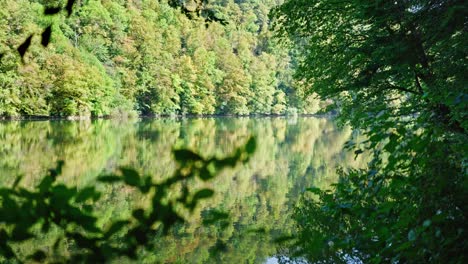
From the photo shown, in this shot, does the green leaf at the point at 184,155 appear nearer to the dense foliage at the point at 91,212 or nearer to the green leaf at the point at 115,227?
the dense foliage at the point at 91,212

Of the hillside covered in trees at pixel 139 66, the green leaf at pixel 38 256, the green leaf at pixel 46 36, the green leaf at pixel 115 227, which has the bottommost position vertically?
the green leaf at pixel 38 256

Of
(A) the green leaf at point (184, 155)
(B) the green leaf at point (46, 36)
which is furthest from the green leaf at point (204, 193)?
(B) the green leaf at point (46, 36)

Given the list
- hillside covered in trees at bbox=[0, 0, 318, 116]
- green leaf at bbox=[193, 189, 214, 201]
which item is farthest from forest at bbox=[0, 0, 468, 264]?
hillside covered in trees at bbox=[0, 0, 318, 116]

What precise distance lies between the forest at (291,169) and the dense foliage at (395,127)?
17mm

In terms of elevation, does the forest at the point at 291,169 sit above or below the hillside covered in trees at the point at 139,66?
below

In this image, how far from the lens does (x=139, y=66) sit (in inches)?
2322

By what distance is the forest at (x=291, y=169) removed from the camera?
Result: 164cm

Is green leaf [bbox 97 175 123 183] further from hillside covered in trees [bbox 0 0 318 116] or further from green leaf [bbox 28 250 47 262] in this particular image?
hillside covered in trees [bbox 0 0 318 116]

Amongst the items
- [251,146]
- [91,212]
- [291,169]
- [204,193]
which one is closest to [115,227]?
[91,212]

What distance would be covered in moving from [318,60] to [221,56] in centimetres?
6221

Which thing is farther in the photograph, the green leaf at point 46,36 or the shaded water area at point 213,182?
the shaded water area at point 213,182

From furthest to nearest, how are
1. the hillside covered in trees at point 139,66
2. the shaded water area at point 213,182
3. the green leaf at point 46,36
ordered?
the hillside covered in trees at point 139,66
the shaded water area at point 213,182
the green leaf at point 46,36

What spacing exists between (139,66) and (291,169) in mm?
43303

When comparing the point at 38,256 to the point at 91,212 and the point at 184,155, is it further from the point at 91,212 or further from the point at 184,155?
the point at 184,155
